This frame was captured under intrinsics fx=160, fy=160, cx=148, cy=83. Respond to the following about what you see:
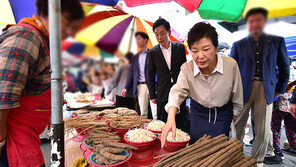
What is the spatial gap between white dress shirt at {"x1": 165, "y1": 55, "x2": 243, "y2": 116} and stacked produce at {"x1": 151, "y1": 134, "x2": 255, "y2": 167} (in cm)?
70

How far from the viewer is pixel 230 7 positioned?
→ 1.77 metres

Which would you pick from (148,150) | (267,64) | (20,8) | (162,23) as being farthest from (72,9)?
(20,8)

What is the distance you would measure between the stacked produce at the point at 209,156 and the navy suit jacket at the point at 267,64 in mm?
1708

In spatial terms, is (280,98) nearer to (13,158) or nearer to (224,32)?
(224,32)

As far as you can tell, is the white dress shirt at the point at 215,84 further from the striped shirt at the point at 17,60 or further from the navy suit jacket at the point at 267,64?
the striped shirt at the point at 17,60

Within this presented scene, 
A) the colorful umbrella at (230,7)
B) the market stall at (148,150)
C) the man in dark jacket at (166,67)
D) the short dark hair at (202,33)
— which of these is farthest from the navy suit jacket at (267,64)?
the market stall at (148,150)

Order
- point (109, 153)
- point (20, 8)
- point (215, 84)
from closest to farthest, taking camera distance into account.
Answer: point (109, 153) < point (215, 84) < point (20, 8)

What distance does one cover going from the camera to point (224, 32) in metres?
1.61

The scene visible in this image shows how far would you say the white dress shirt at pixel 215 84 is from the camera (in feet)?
6.07

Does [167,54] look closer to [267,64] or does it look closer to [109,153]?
[267,64]

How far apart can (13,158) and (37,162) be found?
167 mm

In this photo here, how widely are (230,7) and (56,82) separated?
6.22 feet

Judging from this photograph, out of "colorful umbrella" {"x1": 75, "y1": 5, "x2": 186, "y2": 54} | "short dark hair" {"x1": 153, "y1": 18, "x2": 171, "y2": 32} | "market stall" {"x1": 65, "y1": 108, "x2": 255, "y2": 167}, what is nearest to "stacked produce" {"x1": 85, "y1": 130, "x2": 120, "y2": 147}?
"market stall" {"x1": 65, "y1": 108, "x2": 255, "y2": 167}

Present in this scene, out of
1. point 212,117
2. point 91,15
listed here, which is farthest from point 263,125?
point 91,15
